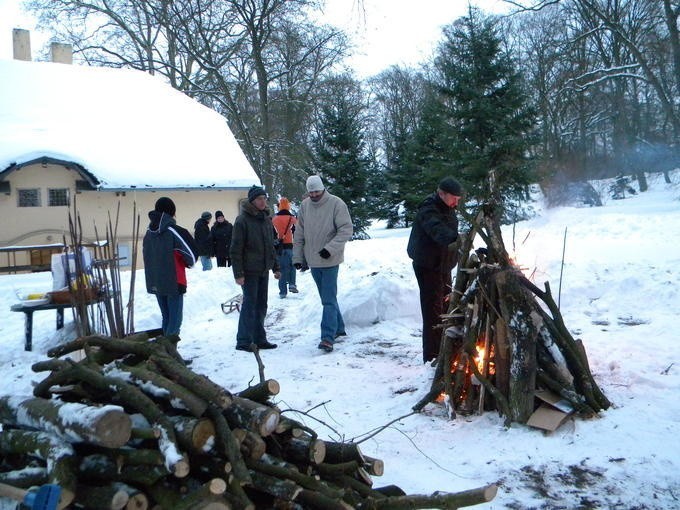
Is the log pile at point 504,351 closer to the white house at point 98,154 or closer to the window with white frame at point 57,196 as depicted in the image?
the white house at point 98,154

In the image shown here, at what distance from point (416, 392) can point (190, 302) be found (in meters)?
5.77

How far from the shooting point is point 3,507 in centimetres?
236

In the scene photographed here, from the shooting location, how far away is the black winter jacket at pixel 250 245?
261 inches

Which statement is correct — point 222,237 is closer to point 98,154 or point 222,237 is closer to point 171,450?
point 98,154

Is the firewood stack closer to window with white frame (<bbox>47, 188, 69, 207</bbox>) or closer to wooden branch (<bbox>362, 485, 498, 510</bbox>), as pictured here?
wooden branch (<bbox>362, 485, 498, 510</bbox>)

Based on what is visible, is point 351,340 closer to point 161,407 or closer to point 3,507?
point 161,407

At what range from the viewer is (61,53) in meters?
23.2

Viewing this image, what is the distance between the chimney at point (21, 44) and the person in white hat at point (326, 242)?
2038cm

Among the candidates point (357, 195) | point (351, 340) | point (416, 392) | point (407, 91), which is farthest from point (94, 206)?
point (407, 91)

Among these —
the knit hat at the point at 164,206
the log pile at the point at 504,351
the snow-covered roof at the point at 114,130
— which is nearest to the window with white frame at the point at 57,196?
the snow-covered roof at the point at 114,130

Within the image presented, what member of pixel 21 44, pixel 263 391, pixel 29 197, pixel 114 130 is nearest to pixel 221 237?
pixel 29 197

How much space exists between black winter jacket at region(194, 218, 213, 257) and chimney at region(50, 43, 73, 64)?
45.2 feet

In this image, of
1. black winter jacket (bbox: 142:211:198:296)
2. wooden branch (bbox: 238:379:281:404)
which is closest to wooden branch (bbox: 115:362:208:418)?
wooden branch (bbox: 238:379:281:404)

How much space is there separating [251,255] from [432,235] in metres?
2.25
